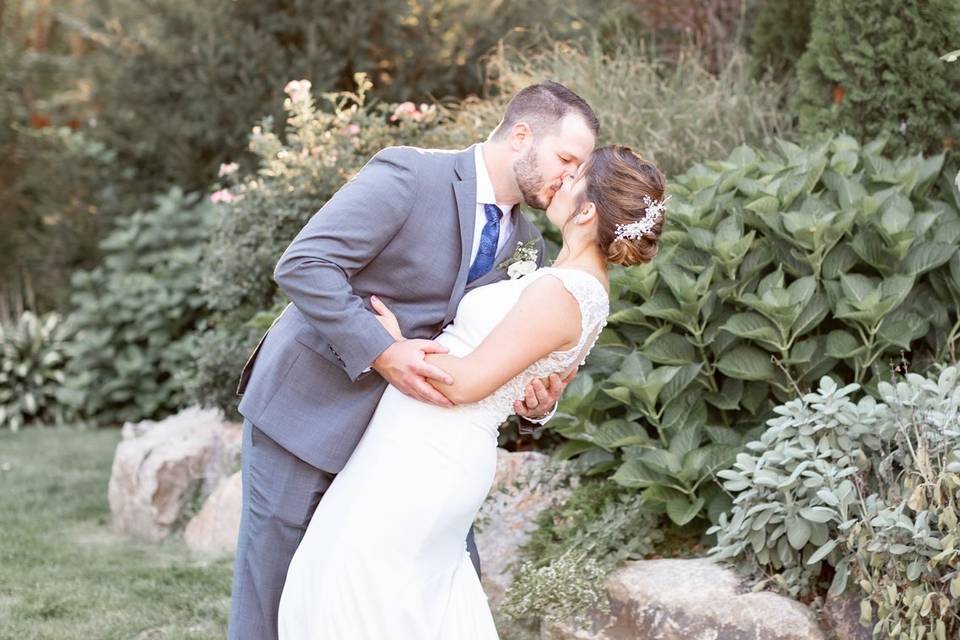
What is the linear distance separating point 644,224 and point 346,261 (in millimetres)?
722

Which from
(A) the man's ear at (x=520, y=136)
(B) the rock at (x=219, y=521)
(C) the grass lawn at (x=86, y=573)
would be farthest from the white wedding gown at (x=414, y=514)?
(B) the rock at (x=219, y=521)

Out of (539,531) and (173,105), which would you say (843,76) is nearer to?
(539,531)

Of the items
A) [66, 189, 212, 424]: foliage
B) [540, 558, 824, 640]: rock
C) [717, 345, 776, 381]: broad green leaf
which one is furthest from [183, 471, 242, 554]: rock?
[66, 189, 212, 424]: foliage

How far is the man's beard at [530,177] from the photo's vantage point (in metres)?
2.97

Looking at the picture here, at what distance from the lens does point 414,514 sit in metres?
2.71

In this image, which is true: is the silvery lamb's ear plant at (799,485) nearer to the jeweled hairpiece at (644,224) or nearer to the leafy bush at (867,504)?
the leafy bush at (867,504)

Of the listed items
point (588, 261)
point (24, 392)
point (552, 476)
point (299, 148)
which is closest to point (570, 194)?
point (588, 261)

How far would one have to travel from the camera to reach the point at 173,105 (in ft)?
29.0

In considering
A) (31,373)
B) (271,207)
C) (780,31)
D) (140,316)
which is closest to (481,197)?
(271,207)

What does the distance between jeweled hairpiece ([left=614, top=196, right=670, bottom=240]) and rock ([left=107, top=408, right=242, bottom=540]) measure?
3.61 m

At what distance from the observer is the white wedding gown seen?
2.68 meters

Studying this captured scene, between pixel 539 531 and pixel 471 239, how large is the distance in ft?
5.31

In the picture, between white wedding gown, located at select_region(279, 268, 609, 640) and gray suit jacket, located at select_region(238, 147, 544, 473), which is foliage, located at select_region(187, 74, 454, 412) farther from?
white wedding gown, located at select_region(279, 268, 609, 640)

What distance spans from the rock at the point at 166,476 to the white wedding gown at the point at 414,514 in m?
3.29
